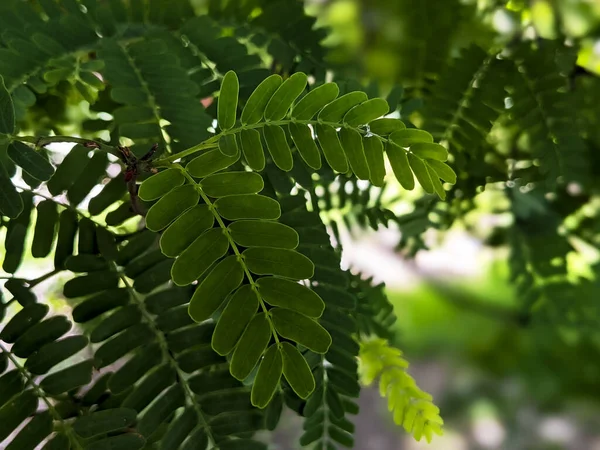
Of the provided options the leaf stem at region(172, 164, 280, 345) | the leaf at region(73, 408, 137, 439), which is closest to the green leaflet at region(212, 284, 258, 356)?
the leaf stem at region(172, 164, 280, 345)

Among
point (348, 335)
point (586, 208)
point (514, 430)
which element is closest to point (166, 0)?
point (348, 335)

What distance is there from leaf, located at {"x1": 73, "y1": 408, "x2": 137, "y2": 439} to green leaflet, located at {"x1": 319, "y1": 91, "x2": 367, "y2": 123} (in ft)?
0.96

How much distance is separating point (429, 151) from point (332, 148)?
8 centimetres

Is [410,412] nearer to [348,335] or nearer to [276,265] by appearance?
[348,335]

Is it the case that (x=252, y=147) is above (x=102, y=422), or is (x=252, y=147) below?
above

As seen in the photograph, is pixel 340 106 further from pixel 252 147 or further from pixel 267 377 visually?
pixel 267 377

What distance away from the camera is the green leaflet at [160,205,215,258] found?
1.23ft

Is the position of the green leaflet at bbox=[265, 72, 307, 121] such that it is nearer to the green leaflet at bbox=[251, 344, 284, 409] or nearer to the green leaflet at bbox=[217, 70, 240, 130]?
the green leaflet at bbox=[217, 70, 240, 130]

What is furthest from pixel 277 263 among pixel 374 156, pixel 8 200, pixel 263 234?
pixel 8 200

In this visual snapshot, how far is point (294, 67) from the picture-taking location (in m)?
0.65

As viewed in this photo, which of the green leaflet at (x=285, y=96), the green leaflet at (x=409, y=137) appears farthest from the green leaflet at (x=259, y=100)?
the green leaflet at (x=409, y=137)

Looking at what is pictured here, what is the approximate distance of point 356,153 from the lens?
1.40 ft

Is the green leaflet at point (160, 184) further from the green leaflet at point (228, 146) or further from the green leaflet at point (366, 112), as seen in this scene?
the green leaflet at point (366, 112)

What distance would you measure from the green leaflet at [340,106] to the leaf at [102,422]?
0.96 feet
